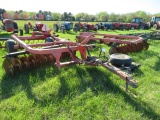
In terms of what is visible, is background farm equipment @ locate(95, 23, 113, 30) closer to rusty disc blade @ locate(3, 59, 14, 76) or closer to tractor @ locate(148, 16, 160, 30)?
tractor @ locate(148, 16, 160, 30)

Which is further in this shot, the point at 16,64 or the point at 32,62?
the point at 32,62

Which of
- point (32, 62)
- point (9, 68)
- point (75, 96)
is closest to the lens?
point (75, 96)

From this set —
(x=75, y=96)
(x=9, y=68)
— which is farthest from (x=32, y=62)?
(x=75, y=96)

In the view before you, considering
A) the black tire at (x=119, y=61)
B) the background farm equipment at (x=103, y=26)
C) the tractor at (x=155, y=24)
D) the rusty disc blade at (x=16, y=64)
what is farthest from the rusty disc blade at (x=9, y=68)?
the tractor at (x=155, y=24)

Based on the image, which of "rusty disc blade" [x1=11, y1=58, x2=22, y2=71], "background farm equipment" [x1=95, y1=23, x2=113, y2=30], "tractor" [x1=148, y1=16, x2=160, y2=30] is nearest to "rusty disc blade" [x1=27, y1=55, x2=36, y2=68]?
"rusty disc blade" [x1=11, y1=58, x2=22, y2=71]

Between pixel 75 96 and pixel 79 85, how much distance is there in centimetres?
46

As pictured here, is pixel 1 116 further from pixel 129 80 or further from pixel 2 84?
pixel 129 80

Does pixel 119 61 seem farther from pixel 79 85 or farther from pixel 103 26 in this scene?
pixel 103 26

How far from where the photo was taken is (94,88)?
12.5 feet

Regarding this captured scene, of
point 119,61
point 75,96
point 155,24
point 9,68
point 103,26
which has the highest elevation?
point 155,24

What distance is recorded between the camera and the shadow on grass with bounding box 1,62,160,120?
327 cm

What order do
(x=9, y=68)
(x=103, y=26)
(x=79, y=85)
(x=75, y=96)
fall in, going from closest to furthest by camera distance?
(x=75, y=96), (x=79, y=85), (x=9, y=68), (x=103, y=26)

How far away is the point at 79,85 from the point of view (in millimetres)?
3910

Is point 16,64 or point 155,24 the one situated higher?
point 155,24
